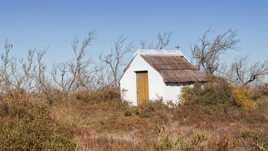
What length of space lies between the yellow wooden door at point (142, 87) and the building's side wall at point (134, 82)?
255 millimetres

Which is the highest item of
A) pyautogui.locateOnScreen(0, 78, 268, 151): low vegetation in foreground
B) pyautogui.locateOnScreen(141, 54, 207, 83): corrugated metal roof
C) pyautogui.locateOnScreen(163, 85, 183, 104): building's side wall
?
pyautogui.locateOnScreen(141, 54, 207, 83): corrugated metal roof

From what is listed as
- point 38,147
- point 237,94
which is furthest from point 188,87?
point 38,147

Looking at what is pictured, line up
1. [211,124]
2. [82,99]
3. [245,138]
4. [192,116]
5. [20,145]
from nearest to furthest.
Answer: [20,145], [245,138], [211,124], [192,116], [82,99]

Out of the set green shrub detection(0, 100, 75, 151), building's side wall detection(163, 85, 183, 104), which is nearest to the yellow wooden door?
building's side wall detection(163, 85, 183, 104)

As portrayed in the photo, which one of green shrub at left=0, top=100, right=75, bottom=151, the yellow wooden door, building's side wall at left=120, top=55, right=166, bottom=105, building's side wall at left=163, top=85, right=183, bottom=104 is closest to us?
green shrub at left=0, top=100, right=75, bottom=151

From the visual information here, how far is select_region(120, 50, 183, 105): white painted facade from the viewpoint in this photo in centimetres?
2432

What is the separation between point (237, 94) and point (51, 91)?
44.0 ft

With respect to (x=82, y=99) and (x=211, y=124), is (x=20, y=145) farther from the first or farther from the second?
(x=82, y=99)

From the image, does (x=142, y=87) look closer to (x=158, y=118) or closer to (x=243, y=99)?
(x=158, y=118)

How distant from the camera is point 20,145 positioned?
803 cm

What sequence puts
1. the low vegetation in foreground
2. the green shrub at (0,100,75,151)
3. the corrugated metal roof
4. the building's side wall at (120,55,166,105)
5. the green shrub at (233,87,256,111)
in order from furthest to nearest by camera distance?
the corrugated metal roof → the building's side wall at (120,55,166,105) → the green shrub at (233,87,256,111) → the low vegetation in foreground → the green shrub at (0,100,75,151)

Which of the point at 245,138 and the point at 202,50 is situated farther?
the point at 202,50

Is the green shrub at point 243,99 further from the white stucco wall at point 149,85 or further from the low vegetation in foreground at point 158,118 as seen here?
the white stucco wall at point 149,85

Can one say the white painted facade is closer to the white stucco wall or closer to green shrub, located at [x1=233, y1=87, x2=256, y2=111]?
the white stucco wall
